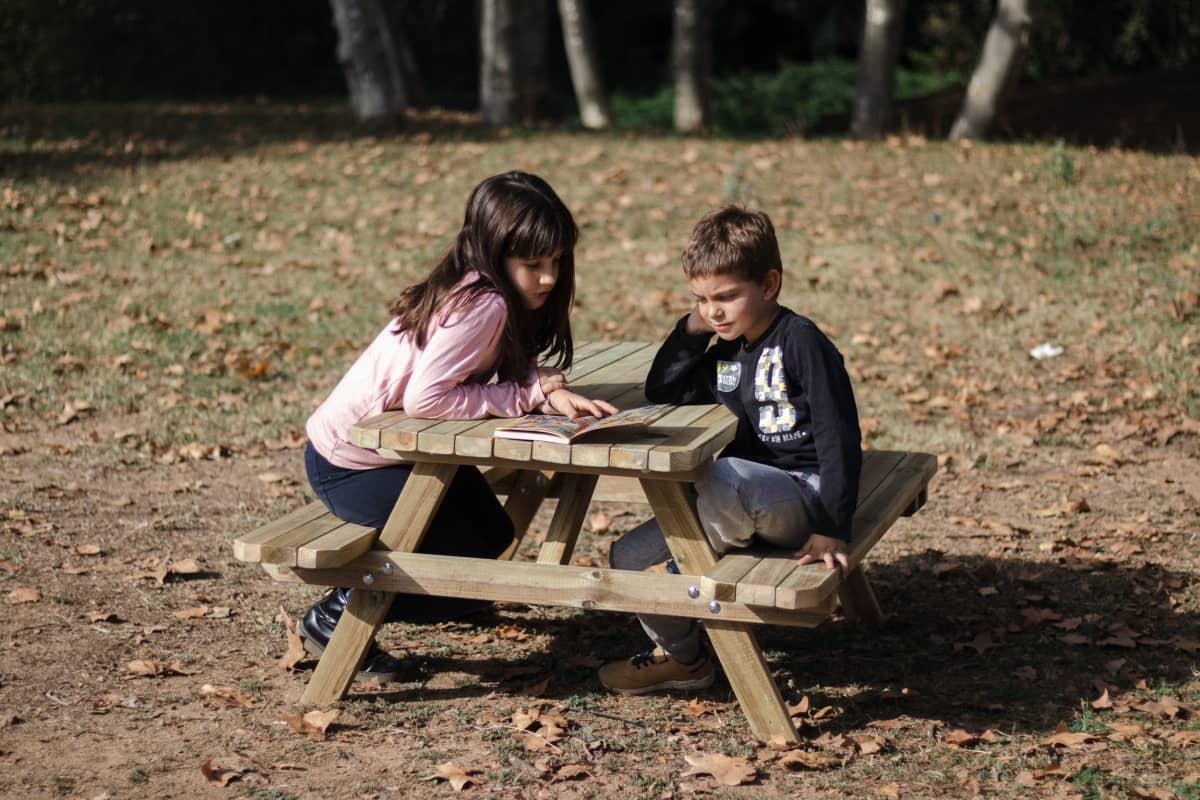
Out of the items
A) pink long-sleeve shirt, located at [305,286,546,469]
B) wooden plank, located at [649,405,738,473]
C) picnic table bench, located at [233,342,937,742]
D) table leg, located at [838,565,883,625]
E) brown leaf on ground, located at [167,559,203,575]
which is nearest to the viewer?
wooden plank, located at [649,405,738,473]

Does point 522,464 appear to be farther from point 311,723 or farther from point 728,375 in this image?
point 311,723

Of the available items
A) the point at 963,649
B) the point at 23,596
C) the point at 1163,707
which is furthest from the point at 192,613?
the point at 1163,707

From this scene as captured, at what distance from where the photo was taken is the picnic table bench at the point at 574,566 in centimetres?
389

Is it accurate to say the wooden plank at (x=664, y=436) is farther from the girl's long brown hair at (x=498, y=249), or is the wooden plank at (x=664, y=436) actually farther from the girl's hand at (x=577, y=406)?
the girl's long brown hair at (x=498, y=249)

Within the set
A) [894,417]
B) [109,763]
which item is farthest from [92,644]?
[894,417]

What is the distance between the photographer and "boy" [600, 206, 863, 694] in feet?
13.3

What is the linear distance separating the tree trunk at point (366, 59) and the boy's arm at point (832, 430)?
490 inches

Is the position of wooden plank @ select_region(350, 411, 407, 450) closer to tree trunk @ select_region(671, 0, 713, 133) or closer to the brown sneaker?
the brown sneaker

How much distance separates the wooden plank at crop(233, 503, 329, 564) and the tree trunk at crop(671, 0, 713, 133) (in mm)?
13896

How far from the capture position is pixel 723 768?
396 centimetres

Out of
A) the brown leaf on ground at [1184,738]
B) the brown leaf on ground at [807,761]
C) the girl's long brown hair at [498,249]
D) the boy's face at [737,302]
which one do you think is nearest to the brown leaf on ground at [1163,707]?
the brown leaf on ground at [1184,738]

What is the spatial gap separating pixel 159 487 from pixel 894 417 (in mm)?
3813

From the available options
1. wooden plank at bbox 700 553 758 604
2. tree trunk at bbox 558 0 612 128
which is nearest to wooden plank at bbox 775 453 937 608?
wooden plank at bbox 700 553 758 604

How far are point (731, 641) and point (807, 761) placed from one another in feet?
1.26
